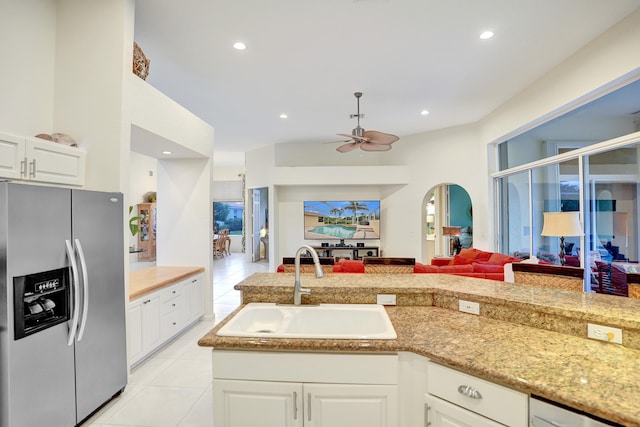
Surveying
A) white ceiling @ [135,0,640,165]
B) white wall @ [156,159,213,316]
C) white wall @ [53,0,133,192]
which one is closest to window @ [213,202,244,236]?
white ceiling @ [135,0,640,165]

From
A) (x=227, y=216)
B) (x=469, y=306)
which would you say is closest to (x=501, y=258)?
(x=469, y=306)

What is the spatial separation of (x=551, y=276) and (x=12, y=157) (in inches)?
152

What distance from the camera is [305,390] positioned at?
1.43 metres

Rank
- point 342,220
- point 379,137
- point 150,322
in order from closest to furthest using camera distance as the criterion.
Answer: point 150,322
point 379,137
point 342,220

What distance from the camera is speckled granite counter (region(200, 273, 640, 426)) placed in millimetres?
1081

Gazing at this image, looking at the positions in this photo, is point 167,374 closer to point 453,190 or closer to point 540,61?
point 540,61

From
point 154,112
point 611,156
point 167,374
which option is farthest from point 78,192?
point 611,156

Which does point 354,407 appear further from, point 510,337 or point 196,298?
point 196,298

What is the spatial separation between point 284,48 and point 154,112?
156cm

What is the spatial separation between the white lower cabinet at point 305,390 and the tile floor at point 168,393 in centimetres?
114

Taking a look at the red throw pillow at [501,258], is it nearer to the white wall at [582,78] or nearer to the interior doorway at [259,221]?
the white wall at [582,78]

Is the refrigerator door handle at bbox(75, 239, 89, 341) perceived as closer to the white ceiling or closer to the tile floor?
the tile floor

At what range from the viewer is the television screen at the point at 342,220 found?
318 inches

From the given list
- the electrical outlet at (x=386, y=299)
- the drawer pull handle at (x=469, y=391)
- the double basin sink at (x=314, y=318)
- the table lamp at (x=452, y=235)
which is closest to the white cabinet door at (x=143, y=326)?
the double basin sink at (x=314, y=318)
